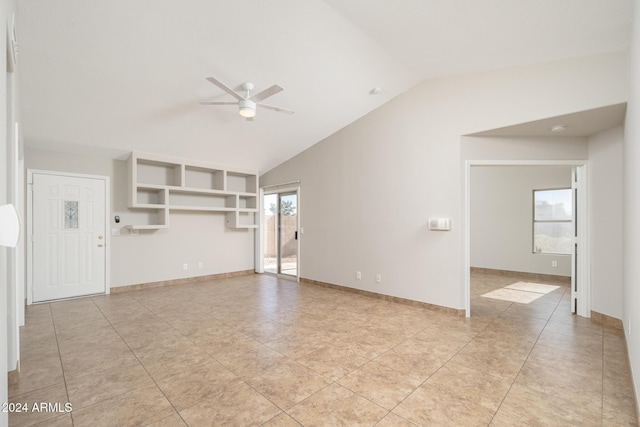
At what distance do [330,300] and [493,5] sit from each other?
13.7 ft

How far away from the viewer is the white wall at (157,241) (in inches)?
197

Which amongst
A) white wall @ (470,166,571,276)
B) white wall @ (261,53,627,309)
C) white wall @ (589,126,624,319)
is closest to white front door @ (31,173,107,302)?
white wall @ (261,53,627,309)

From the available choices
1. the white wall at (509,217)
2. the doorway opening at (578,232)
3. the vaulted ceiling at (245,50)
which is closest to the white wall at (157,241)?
the vaulted ceiling at (245,50)

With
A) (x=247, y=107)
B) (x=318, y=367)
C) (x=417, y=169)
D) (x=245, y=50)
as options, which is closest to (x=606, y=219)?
(x=417, y=169)

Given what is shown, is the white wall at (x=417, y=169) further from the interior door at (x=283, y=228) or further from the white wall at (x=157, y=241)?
the white wall at (x=157, y=241)

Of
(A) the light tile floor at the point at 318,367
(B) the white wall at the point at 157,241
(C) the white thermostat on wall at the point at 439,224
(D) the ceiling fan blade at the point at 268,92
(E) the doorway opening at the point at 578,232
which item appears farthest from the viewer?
(B) the white wall at the point at 157,241

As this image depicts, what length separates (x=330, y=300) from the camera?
4.86m

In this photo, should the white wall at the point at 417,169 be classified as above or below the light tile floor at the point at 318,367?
above

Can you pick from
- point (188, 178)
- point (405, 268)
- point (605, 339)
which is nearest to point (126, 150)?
point (188, 178)

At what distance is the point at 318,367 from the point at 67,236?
476 cm

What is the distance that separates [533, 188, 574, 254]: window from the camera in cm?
653

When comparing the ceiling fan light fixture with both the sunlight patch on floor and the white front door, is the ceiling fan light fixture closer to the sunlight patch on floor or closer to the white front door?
the white front door

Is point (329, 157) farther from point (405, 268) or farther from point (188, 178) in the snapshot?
point (188, 178)

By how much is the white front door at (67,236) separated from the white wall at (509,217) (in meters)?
7.65
